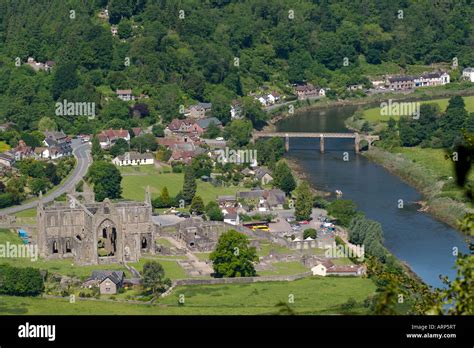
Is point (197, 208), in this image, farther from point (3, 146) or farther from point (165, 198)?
point (3, 146)

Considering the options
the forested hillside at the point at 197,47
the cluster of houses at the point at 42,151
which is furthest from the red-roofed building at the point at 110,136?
the forested hillside at the point at 197,47

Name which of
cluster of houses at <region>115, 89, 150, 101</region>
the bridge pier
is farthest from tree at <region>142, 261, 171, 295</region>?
cluster of houses at <region>115, 89, 150, 101</region>

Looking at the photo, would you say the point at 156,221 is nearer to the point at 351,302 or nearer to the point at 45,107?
the point at 351,302

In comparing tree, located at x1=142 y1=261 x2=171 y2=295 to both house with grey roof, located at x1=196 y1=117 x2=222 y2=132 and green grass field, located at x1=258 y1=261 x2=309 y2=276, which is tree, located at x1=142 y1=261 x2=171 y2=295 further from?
house with grey roof, located at x1=196 y1=117 x2=222 y2=132

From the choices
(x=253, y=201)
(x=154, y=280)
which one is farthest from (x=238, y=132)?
(x=154, y=280)
